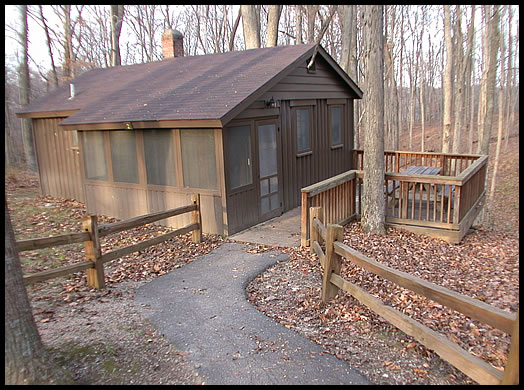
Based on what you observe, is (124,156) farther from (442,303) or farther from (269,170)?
(442,303)

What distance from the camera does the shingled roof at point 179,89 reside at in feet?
29.5

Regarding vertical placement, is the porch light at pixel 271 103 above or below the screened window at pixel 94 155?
above

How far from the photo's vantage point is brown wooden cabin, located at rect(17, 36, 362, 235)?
8906mm

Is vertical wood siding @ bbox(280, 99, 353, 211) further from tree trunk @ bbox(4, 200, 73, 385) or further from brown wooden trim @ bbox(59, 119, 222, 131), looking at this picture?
tree trunk @ bbox(4, 200, 73, 385)

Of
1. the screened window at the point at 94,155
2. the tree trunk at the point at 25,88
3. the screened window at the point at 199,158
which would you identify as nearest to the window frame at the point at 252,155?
the screened window at the point at 199,158

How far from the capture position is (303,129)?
11.3 meters

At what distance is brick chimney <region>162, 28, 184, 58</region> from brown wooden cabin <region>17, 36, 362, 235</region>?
46.9 inches

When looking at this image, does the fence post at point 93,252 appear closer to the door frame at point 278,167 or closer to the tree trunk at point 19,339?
the tree trunk at point 19,339

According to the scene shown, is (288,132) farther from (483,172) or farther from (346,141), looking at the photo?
(483,172)

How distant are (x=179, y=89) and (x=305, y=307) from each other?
23.4 ft

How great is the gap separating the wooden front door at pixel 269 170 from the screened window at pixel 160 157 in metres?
1.98

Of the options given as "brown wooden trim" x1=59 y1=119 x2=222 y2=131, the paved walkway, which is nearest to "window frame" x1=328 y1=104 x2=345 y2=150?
"brown wooden trim" x1=59 y1=119 x2=222 y2=131

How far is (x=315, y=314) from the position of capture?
16.8ft

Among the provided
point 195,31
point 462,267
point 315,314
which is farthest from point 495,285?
point 195,31
